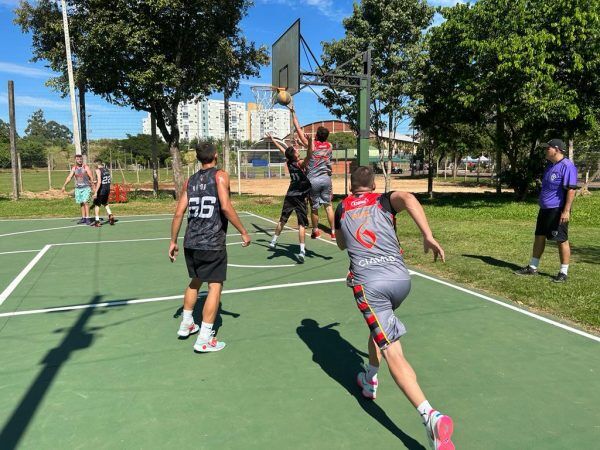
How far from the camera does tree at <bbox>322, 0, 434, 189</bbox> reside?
19.5 m

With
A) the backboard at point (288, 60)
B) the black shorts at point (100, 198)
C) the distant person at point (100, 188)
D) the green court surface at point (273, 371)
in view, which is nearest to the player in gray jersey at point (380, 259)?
the green court surface at point (273, 371)

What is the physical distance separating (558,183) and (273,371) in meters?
4.55

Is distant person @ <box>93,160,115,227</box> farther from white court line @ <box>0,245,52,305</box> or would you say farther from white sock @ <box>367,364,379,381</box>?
white sock @ <box>367,364,379,381</box>

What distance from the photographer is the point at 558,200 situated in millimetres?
5965

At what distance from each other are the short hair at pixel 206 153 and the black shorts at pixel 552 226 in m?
4.49

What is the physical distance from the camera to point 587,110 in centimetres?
1535

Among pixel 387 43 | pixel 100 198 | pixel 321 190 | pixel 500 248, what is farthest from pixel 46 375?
pixel 387 43

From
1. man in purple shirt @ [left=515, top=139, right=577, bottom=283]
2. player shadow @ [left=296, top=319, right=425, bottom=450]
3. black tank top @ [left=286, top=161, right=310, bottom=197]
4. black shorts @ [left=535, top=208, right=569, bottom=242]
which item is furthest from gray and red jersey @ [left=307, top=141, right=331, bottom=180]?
player shadow @ [left=296, top=319, right=425, bottom=450]

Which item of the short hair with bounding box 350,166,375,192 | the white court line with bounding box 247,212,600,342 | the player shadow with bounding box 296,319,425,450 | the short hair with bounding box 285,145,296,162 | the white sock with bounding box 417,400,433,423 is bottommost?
the player shadow with bounding box 296,319,425,450

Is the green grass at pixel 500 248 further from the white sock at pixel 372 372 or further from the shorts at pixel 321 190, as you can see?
the white sock at pixel 372 372

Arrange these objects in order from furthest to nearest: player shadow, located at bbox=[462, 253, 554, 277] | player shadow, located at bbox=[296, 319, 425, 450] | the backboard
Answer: the backboard → player shadow, located at bbox=[462, 253, 554, 277] → player shadow, located at bbox=[296, 319, 425, 450]

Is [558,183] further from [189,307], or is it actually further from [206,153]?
[189,307]

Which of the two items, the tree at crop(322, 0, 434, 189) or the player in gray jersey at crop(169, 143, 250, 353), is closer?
the player in gray jersey at crop(169, 143, 250, 353)

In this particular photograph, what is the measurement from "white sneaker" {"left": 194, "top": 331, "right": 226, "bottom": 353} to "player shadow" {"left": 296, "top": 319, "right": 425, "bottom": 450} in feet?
2.62
